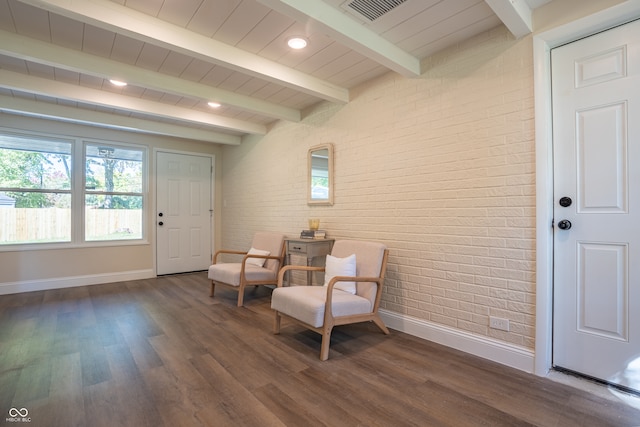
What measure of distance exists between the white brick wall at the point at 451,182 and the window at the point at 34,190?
12.8 feet

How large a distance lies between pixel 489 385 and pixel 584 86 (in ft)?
6.53

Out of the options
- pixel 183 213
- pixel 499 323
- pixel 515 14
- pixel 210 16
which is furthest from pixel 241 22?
pixel 183 213

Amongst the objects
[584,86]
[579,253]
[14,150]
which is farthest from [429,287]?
[14,150]

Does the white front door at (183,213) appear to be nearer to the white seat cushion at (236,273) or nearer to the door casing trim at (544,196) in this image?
the white seat cushion at (236,273)

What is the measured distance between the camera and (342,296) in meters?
2.52

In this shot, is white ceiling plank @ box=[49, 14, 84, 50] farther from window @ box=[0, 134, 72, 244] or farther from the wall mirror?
window @ box=[0, 134, 72, 244]

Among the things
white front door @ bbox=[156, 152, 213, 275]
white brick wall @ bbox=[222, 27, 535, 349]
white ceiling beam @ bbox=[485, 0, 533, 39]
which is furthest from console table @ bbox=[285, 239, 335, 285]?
white front door @ bbox=[156, 152, 213, 275]

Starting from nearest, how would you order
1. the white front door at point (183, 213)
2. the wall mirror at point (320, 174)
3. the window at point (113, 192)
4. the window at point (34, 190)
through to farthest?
the wall mirror at point (320, 174)
the window at point (34, 190)
the window at point (113, 192)
the white front door at point (183, 213)

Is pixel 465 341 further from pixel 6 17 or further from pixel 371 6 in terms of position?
pixel 6 17

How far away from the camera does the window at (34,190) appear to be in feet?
13.4

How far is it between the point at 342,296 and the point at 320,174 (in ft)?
5.49

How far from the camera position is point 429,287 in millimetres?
2633

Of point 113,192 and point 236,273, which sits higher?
point 113,192

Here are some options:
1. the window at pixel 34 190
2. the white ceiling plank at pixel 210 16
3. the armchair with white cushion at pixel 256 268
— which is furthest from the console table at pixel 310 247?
the window at pixel 34 190
